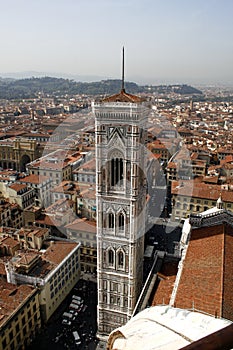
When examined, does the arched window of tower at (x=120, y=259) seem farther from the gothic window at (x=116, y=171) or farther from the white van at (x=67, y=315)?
the white van at (x=67, y=315)

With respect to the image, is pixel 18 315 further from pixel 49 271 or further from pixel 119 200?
pixel 119 200

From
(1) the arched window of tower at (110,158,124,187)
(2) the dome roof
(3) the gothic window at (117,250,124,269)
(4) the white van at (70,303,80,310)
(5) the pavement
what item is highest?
(2) the dome roof

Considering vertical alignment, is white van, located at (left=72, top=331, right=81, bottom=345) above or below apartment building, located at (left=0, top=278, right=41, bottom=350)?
below

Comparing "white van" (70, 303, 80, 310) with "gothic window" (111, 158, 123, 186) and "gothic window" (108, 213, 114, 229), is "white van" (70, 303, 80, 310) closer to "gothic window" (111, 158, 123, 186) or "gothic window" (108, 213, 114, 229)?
"gothic window" (108, 213, 114, 229)

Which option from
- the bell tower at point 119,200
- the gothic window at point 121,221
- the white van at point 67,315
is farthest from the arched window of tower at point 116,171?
the white van at point 67,315

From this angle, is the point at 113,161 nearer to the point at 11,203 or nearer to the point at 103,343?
the point at 103,343

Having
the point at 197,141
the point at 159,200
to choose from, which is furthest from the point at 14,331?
the point at 197,141

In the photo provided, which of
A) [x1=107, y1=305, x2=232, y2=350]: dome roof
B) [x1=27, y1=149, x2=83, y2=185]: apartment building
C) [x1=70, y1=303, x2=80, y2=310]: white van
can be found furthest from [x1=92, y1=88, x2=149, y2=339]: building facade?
[x1=27, y1=149, x2=83, y2=185]: apartment building
